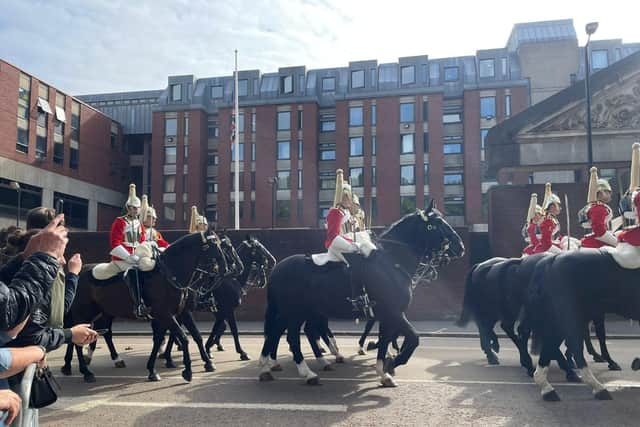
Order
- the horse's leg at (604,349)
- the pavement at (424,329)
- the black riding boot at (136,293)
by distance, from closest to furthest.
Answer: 1. the black riding boot at (136,293)
2. the horse's leg at (604,349)
3. the pavement at (424,329)

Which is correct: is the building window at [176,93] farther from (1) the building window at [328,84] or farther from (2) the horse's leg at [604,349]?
(2) the horse's leg at [604,349]

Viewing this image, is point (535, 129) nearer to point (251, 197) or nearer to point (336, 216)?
point (336, 216)

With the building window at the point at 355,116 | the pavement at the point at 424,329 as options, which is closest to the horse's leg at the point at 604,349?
the pavement at the point at 424,329

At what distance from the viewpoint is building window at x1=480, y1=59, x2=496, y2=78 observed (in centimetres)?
4537

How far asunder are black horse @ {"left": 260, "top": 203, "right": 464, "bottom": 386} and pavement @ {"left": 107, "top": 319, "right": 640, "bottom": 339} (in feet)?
18.7

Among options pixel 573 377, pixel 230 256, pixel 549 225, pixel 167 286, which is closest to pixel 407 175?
pixel 549 225

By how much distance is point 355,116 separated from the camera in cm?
4566

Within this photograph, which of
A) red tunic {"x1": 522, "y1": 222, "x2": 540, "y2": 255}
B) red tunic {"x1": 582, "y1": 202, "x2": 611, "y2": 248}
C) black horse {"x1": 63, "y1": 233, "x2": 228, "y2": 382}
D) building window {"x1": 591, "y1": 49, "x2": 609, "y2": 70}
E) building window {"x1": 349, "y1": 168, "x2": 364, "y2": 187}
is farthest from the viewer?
building window {"x1": 591, "y1": 49, "x2": 609, "y2": 70}

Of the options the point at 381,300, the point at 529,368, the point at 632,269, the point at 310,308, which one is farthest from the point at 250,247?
the point at 632,269

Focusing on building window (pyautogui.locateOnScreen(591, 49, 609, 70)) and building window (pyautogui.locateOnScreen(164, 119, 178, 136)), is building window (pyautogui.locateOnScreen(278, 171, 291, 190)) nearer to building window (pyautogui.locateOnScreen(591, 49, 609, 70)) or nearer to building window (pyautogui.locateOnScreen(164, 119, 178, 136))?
building window (pyautogui.locateOnScreen(164, 119, 178, 136))

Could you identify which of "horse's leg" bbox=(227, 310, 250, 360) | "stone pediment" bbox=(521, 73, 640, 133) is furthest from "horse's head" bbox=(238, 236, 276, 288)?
"stone pediment" bbox=(521, 73, 640, 133)

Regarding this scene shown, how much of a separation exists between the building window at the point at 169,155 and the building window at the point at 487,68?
96.6 ft

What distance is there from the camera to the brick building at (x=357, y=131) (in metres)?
43.4

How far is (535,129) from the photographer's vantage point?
64.8 feet
